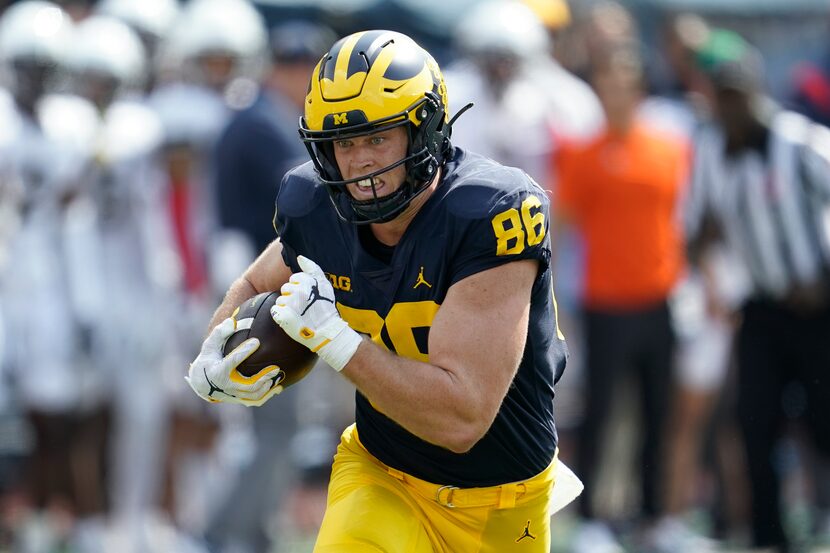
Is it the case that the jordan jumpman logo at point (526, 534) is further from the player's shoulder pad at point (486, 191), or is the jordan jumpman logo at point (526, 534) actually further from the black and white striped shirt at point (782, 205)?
the black and white striped shirt at point (782, 205)

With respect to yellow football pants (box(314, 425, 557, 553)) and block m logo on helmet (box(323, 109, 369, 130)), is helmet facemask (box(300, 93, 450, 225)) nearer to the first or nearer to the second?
block m logo on helmet (box(323, 109, 369, 130))

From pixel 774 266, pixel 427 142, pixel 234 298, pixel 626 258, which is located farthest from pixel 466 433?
pixel 626 258

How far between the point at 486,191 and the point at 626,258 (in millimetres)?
3597

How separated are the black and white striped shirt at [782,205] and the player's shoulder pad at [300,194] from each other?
3357 millimetres

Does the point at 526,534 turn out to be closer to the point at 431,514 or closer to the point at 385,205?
the point at 431,514

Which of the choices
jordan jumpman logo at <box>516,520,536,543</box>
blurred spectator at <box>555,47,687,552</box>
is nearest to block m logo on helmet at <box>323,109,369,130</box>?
jordan jumpman logo at <box>516,520,536,543</box>

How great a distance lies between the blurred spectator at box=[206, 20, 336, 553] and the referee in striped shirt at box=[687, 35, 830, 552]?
1.92m

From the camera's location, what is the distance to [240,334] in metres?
3.70

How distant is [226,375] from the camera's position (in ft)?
11.9

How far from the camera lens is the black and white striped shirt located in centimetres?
672

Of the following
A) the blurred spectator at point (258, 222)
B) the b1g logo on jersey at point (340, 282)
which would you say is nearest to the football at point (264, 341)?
the b1g logo on jersey at point (340, 282)

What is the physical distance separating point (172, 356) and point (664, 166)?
2414mm

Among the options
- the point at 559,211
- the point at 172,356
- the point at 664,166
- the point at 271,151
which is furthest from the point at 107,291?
the point at 664,166

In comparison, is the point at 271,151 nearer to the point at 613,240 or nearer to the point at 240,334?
the point at 613,240
